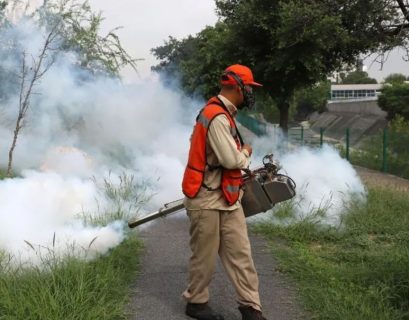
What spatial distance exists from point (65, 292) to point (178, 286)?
3.72 ft

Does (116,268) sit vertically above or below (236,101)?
below

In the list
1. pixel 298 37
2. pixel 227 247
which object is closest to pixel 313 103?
pixel 298 37

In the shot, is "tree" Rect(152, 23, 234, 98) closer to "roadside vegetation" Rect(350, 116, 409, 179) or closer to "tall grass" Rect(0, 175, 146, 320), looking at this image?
"roadside vegetation" Rect(350, 116, 409, 179)

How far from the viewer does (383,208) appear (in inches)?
298

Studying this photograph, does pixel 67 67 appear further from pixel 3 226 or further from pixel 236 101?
pixel 236 101

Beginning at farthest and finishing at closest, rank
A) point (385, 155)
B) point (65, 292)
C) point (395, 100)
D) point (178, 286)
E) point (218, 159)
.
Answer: point (395, 100), point (385, 155), point (178, 286), point (65, 292), point (218, 159)

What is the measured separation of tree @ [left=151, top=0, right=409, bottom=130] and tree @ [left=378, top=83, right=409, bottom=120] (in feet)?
66.4

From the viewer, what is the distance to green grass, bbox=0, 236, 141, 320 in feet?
12.8

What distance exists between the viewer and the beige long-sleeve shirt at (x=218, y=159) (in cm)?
379

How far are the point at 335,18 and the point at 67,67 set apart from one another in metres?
5.92

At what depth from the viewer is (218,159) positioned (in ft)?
12.6

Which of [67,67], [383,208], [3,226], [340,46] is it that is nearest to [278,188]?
[3,226]

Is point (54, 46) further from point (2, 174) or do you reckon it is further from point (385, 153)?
point (385, 153)

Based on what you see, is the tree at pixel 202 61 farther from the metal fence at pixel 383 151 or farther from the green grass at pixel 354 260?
the green grass at pixel 354 260
